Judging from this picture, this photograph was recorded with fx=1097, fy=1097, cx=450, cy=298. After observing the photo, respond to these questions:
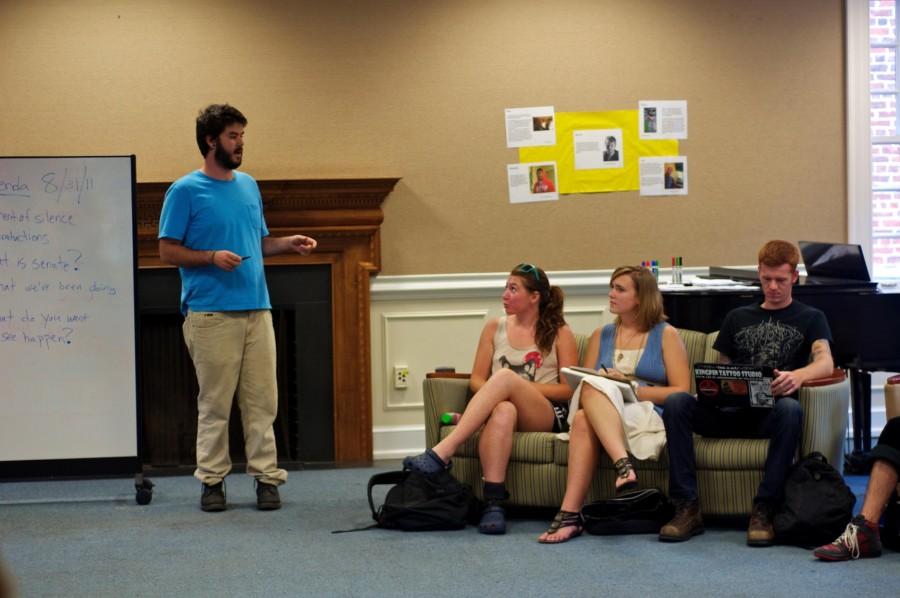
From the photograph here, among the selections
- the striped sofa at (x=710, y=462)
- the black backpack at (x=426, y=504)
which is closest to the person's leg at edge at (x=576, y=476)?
the striped sofa at (x=710, y=462)

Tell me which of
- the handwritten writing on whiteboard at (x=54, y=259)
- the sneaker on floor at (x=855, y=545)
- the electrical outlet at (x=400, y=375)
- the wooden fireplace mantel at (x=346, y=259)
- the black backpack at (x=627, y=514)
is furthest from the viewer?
the electrical outlet at (x=400, y=375)

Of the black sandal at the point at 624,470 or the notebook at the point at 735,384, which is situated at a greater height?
the notebook at the point at 735,384

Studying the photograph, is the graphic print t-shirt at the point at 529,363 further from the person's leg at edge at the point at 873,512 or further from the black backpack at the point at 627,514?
the person's leg at edge at the point at 873,512

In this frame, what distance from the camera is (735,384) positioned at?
3807mm

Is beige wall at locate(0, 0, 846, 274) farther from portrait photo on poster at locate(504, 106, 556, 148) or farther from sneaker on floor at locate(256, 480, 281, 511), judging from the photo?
sneaker on floor at locate(256, 480, 281, 511)

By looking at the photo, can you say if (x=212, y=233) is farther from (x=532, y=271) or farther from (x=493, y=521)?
(x=493, y=521)

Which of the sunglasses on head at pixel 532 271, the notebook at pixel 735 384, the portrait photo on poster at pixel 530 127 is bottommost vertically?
the notebook at pixel 735 384

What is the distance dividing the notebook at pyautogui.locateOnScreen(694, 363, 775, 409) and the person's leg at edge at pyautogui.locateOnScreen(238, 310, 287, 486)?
1.73 metres

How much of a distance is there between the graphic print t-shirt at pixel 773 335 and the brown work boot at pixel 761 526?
57 centimetres

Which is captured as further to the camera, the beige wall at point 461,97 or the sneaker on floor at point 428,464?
the beige wall at point 461,97

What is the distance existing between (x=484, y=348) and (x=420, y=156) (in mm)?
1635

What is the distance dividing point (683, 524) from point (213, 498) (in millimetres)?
1871

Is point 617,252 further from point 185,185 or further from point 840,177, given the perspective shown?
point 185,185

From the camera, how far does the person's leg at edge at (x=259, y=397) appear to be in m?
4.45
